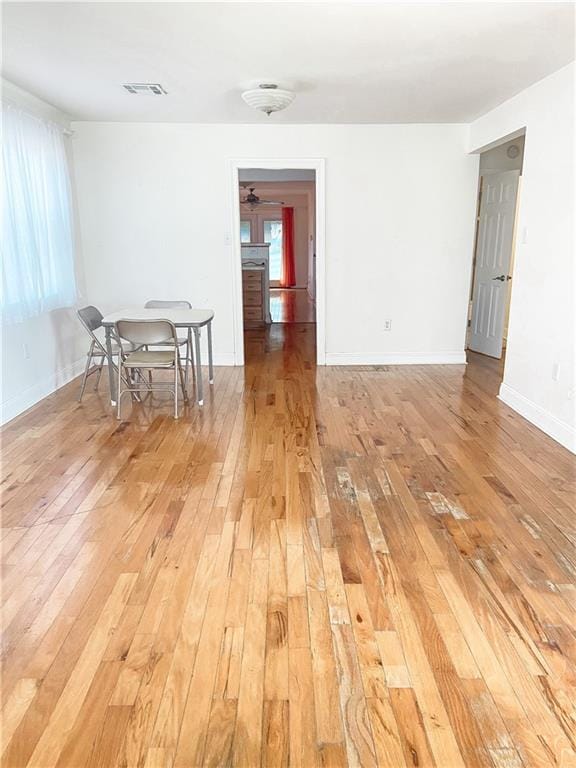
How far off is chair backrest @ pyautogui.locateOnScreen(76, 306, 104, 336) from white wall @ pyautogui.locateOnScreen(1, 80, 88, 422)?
43 centimetres

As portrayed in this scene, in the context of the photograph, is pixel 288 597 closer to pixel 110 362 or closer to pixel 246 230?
pixel 110 362

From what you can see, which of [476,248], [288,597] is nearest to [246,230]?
[476,248]

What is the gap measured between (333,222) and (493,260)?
1970 mm

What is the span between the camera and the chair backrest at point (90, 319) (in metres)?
4.36

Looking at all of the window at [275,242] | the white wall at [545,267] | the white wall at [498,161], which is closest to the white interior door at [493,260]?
the white wall at [498,161]

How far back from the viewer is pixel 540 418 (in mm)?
3828

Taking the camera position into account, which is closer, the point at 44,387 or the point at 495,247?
the point at 44,387

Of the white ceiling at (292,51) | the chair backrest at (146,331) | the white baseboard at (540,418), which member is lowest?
the white baseboard at (540,418)

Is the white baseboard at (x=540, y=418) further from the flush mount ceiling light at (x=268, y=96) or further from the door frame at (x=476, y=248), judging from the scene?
the flush mount ceiling light at (x=268, y=96)

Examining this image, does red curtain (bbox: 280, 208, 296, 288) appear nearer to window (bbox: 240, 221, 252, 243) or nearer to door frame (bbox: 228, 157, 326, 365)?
window (bbox: 240, 221, 252, 243)

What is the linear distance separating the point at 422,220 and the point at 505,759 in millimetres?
4997

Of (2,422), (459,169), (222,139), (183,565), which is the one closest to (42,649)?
(183,565)

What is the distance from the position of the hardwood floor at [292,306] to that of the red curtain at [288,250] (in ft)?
1.22

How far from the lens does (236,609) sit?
196 cm
